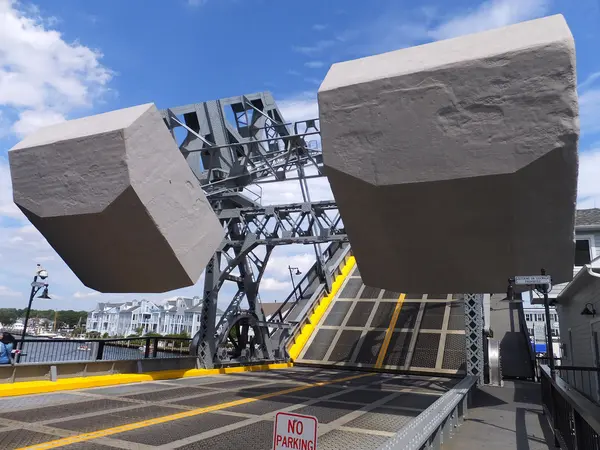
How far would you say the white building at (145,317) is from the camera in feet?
344

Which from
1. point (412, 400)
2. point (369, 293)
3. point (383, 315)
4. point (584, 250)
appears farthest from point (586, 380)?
point (369, 293)

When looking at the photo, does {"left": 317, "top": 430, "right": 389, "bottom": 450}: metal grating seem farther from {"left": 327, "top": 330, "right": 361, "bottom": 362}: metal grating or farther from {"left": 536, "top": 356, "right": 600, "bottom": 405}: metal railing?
{"left": 327, "top": 330, "right": 361, "bottom": 362}: metal grating

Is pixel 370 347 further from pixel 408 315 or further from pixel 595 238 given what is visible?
pixel 595 238

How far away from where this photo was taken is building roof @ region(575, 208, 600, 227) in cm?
1920

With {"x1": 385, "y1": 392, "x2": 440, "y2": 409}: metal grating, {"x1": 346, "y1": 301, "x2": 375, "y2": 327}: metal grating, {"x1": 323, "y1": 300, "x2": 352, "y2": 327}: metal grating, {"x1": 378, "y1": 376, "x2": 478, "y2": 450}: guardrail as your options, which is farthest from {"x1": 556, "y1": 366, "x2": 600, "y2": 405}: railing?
{"x1": 323, "y1": 300, "x2": 352, "y2": 327}: metal grating

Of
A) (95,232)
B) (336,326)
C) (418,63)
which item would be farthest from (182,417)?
(336,326)

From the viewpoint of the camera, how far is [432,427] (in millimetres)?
5855

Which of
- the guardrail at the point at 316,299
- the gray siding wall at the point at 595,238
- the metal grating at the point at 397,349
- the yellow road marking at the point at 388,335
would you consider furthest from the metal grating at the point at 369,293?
the gray siding wall at the point at 595,238

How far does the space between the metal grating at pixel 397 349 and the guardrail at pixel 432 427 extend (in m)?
7.41

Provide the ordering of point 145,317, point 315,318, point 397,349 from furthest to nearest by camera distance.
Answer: point 145,317 < point 315,318 < point 397,349

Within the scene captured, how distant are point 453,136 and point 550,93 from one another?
1.39m

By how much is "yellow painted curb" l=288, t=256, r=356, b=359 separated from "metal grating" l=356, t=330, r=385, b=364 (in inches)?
110

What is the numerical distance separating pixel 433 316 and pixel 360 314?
329 centimetres

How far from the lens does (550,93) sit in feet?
20.7
